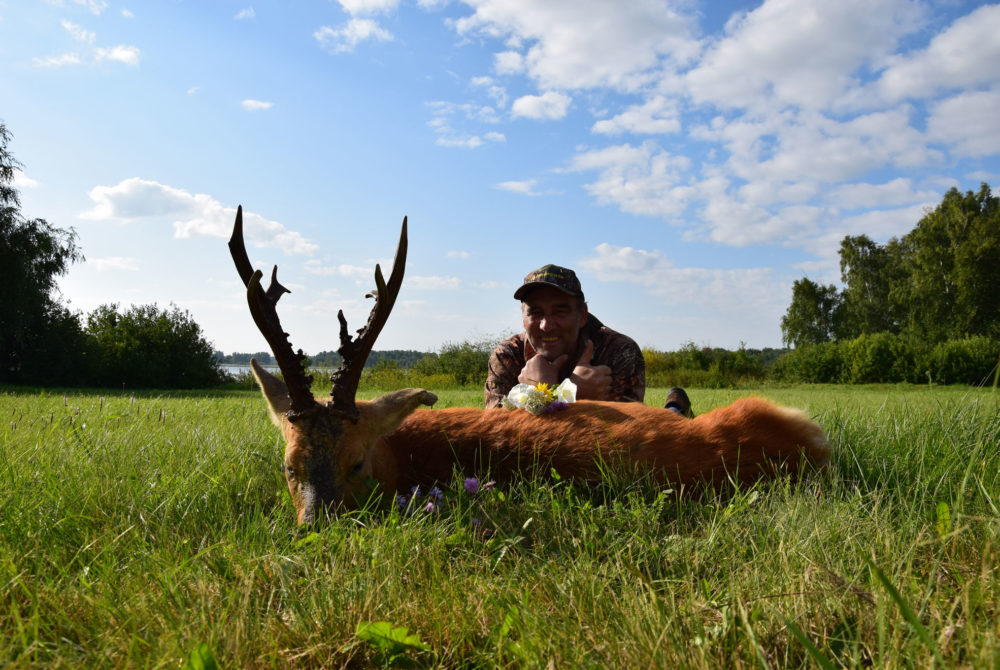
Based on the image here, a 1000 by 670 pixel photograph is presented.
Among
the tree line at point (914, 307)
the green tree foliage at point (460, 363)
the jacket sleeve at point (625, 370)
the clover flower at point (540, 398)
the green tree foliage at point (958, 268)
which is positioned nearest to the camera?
the clover flower at point (540, 398)

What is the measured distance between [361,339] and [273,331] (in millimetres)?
489

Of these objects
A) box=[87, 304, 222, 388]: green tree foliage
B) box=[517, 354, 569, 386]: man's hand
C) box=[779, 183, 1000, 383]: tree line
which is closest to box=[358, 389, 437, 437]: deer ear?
box=[517, 354, 569, 386]: man's hand

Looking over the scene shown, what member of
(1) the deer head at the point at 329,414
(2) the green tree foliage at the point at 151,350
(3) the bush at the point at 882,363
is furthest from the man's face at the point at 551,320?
(3) the bush at the point at 882,363

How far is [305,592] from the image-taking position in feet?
6.91

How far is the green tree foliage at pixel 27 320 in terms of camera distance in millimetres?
28453

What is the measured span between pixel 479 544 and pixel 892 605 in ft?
4.97

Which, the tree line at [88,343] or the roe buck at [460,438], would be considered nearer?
the roe buck at [460,438]

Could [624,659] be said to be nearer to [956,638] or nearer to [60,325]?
[956,638]

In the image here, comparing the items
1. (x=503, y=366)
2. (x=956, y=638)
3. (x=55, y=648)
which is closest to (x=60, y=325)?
(x=503, y=366)

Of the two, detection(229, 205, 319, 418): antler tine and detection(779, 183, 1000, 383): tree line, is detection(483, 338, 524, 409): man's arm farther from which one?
detection(779, 183, 1000, 383): tree line

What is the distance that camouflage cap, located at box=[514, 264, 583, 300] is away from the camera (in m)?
5.27

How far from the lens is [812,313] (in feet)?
209

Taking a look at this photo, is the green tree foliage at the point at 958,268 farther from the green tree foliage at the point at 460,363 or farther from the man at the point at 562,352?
the man at the point at 562,352

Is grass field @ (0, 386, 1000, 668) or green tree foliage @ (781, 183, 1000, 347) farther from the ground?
green tree foliage @ (781, 183, 1000, 347)
